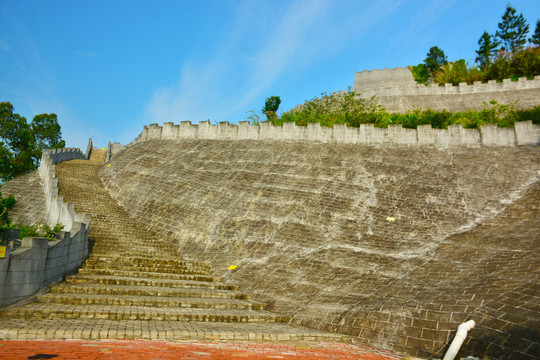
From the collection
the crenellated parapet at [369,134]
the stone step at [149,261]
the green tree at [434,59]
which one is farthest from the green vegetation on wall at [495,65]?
the stone step at [149,261]

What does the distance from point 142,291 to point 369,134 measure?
14.5 m

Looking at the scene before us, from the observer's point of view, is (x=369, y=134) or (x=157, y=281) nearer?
(x=157, y=281)

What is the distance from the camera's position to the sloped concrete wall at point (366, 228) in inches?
267

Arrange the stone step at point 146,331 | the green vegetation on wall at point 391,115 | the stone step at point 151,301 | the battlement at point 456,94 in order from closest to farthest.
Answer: the stone step at point 146,331, the stone step at point 151,301, the green vegetation on wall at point 391,115, the battlement at point 456,94

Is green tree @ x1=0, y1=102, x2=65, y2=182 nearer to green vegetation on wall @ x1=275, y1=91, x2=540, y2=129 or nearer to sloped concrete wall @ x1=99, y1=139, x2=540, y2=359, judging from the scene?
sloped concrete wall @ x1=99, y1=139, x2=540, y2=359

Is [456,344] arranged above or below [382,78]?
below

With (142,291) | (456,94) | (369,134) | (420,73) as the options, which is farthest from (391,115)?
(142,291)

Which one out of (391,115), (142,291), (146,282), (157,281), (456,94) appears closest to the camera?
(142,291)

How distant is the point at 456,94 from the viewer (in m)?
32.3

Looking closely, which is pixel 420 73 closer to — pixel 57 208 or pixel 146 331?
pixel 57 208

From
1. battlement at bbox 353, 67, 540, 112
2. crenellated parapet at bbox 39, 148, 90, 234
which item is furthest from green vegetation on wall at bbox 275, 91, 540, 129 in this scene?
crenellated parapet at bbox 39, 148, 90, 234

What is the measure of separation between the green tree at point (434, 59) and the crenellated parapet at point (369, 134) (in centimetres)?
3252

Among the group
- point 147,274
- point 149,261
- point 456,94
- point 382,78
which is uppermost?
point 382,78

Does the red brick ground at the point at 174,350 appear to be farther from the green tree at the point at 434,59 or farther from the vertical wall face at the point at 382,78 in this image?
the green tree at the point at 434,59
